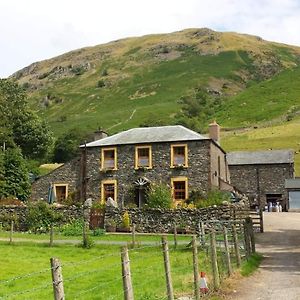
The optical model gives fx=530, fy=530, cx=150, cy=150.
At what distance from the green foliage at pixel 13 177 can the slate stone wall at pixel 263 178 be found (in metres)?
30.3

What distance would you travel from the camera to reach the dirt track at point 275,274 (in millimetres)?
13367

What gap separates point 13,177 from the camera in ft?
160

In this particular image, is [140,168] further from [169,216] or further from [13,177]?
[13,177]

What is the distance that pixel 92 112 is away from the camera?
17412 cm

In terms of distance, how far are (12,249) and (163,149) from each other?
19.7 metres

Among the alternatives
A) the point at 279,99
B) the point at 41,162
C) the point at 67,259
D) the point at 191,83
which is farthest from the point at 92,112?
the point at 67,259

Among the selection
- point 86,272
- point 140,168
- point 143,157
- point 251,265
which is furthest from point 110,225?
point 86,272

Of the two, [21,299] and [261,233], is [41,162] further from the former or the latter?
[21,299]

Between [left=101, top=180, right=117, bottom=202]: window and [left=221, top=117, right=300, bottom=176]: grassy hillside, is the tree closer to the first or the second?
[left=221, top=117, right=300, bottom=176]: grassy hillside

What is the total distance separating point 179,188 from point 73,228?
1049 centimetres

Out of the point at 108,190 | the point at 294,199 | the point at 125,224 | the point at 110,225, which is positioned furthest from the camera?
the point at 294,199

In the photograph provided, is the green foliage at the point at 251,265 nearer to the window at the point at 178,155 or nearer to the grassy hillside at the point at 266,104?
→ the window at the point at 178,155

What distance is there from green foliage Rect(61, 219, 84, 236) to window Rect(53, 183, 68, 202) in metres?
9.53

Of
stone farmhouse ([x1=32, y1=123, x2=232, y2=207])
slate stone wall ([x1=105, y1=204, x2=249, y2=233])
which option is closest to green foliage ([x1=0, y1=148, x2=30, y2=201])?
stone farmhouse ([x1=32, y1=123, x2=232, y2=207])
